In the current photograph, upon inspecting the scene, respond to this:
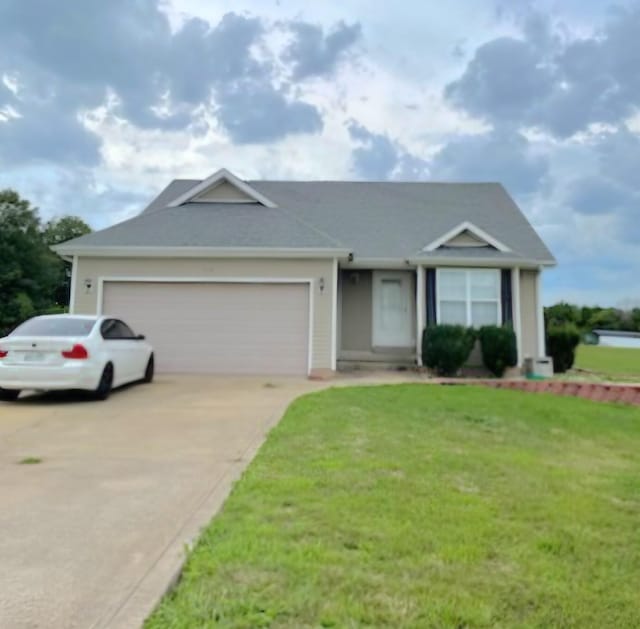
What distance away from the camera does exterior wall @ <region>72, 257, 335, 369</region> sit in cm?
1334

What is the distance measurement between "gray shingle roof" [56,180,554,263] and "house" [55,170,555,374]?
76mm

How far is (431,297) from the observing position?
14609 mm

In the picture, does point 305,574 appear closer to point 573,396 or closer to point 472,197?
point 573,396

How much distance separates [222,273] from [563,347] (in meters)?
10.3

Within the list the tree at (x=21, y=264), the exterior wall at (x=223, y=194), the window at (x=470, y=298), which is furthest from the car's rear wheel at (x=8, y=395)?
the tree at (x=21, y=264)

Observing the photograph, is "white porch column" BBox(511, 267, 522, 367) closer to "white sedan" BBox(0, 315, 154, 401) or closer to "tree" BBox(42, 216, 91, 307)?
"white sedan" BBox(0, 315, 154, 401)

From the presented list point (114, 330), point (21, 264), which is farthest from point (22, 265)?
point (114, 330)

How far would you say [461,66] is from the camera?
573 inches

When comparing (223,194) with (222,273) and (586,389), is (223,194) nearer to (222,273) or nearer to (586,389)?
(222,273)

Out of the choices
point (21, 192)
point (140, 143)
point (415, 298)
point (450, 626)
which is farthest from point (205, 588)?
point (21, 192)

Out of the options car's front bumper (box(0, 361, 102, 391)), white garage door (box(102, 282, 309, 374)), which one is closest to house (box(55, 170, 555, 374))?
white garage door (box(102, 282, 309, 374))

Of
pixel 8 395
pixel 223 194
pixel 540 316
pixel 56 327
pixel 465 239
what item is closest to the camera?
pixel 8 395

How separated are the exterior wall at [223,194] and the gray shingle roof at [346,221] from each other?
30 cm

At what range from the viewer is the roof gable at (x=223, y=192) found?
625 inches
